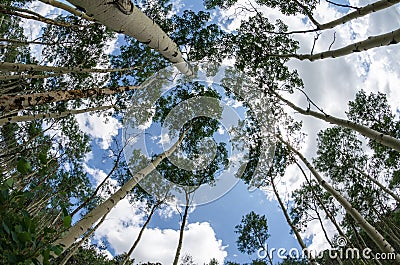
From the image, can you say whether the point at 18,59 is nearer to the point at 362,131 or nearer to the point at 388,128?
the point at 362,131

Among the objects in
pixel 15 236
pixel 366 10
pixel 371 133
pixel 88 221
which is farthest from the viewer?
pixel 88 221

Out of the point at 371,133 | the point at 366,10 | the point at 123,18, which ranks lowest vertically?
the point at 123,18

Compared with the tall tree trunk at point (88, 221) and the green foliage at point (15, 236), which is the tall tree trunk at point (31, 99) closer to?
the tall tree trunk at point (88, 221)

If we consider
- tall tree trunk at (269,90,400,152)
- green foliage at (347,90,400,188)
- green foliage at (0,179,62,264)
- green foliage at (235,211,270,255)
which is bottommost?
green foliage at (0,179,62,264)

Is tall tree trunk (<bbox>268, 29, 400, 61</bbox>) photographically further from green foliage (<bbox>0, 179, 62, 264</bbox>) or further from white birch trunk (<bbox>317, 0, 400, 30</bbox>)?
green foliage (<bbox>0, 179, 62, 264</bbox>)

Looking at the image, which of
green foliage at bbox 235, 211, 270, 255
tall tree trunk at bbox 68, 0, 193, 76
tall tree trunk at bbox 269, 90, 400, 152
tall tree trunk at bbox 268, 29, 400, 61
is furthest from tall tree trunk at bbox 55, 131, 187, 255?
green foliage at bbox 235, 211, 270, 255

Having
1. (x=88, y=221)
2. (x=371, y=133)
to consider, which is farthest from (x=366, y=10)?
(x=88, y=221)

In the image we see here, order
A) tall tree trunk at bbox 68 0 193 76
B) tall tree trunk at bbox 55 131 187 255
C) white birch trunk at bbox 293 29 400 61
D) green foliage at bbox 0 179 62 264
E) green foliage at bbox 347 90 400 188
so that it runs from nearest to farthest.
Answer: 1. green foliage at bbox 0 179 62 264
2. tall tree trunk at bbox 68 0 193 76
3. white birch trunk at bbox 293 29 400 61
4. tall tree trunk at bbox 55 131 187 255
5. green foliage at bbox 347 90 400 188

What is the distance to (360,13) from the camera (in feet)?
12.1

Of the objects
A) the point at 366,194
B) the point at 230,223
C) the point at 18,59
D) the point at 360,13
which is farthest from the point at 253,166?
the point at 18,59

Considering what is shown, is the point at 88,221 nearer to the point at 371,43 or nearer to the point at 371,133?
the point at 371,133

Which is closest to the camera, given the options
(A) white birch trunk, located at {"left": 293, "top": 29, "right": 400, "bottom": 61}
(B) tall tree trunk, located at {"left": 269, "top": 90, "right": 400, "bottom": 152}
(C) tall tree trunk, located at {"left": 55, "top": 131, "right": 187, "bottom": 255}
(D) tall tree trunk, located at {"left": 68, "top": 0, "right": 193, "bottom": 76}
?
(D) tall tree trunk, located at {"left": 68, "top": 0, "right": 193, "bottom": 76}

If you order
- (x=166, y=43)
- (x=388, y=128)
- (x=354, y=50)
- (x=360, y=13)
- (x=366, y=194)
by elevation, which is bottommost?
(x=166, y=43)

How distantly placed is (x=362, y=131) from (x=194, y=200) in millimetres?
6226
